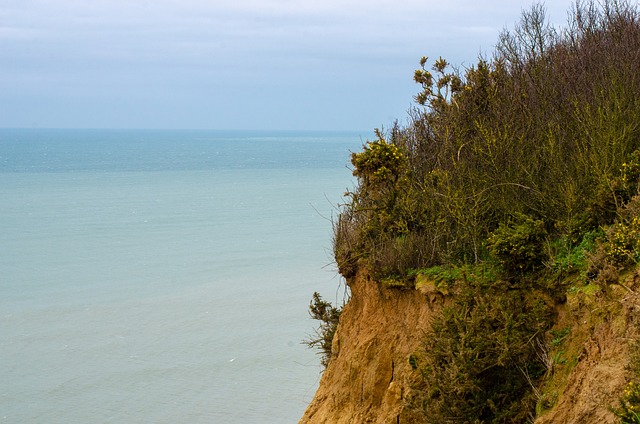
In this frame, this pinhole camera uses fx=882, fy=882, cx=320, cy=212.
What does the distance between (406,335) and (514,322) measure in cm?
263

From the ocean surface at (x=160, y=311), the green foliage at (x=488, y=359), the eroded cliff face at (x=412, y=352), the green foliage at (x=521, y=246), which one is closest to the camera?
the eroded cliff face at (x=412, y=352)

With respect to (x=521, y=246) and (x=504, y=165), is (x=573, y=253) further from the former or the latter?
(x=504, y=165)

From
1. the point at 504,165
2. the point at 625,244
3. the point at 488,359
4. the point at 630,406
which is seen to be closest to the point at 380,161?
the point at 504,165

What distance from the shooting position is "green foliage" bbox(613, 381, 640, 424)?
833 centimetres

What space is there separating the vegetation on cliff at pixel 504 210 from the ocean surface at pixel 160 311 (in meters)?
7.82

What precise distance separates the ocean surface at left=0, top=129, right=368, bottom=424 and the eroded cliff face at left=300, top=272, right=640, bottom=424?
7821 millimetres

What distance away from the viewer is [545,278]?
1173 centimetres

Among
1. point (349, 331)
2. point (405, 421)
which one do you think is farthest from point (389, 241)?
point (405, 421)

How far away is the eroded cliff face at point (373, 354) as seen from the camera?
44.1 feet

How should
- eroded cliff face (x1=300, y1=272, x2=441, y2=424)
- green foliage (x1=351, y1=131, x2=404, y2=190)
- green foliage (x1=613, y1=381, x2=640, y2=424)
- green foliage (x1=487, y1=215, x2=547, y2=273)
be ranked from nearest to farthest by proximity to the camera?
1. green foliage (x1=613, y1=381, x2=640, y2=424)
2. green foliage (x1=487, y1=215, x2=547, y2=273)
3. eroded cliff face (x1=300, y1=272, x2=441, y2=424)
4. green foliage (x1=351, y1=131, x2=404, y2=190)

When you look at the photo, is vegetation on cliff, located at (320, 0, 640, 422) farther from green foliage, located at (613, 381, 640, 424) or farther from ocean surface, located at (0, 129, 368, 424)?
ocean surface, located at (0, 129, 368, 424)

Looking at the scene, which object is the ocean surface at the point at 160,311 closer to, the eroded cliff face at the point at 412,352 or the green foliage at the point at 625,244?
the eroded cliff face at the point at 412,352

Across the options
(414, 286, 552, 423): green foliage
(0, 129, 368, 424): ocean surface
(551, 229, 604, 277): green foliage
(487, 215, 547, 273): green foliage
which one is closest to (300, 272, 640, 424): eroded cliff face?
(414, 286, 552, 423): green foliage

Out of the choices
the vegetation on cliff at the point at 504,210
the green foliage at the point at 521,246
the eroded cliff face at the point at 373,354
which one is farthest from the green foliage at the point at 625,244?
the eroded cliff face at the point at 373,354
